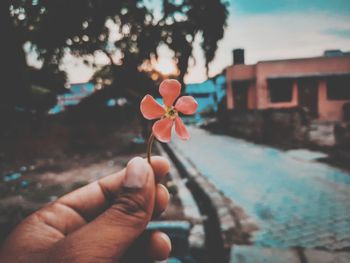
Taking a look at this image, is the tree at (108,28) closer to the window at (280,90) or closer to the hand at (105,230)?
the hand at (105,230)

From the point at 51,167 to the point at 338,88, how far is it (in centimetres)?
2305

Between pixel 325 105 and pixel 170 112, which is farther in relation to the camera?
pixel 325 105

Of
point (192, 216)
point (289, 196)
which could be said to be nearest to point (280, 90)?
point (289, 196)

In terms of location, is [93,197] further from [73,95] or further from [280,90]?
[73,95]

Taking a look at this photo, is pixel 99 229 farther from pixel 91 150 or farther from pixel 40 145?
pixel 40 145

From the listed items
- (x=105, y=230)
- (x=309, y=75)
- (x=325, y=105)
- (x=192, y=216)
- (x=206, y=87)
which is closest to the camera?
(x=105, y=230)

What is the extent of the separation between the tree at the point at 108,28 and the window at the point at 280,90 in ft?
41.5

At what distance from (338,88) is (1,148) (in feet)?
80.0

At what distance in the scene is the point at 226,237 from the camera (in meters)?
4.13

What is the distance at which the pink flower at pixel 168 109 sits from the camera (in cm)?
83

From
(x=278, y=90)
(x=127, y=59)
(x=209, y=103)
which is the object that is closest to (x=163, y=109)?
(x=127, y=59)

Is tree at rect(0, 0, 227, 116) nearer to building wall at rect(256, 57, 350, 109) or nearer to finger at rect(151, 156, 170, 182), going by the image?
finger at rect(151, 156, 170, 182)

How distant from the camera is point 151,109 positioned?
0.86 m

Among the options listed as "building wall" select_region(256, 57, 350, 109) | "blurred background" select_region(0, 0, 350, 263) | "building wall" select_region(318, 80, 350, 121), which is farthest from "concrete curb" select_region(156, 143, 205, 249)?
"building wall" select_region(318, 80, 350, 121)
